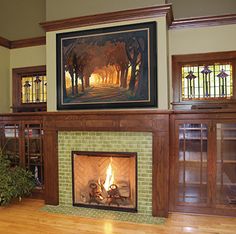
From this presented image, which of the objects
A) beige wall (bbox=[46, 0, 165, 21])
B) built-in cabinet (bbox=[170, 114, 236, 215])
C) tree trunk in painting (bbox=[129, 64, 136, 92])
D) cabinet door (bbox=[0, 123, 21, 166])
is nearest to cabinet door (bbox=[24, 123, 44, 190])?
cabinet door (bbox=[0, 123, 21, 166])

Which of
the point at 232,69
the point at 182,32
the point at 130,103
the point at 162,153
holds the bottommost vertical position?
the point at 162,153

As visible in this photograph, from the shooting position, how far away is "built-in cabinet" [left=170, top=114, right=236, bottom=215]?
3.00m

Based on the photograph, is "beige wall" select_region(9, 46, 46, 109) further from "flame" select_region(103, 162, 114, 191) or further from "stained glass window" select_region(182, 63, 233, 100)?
"stained glass window" select_region(182, 63, 233, 100)

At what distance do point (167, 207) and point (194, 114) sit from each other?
4.21ft

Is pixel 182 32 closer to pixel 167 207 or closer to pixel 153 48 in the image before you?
Result: pixel 153 48

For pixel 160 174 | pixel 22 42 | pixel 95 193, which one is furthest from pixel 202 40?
pixel 22 42

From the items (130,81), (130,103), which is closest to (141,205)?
(130,103)

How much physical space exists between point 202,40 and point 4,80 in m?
3.48

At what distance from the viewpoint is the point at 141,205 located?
3109 mm

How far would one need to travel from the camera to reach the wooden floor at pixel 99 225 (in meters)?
2.66

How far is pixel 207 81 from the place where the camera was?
3486mm

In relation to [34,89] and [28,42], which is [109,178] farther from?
[28,42]

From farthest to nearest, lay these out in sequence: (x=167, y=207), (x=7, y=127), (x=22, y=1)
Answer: (x=22, y=1) → (x=7, y=127) → (x=167, y=207)

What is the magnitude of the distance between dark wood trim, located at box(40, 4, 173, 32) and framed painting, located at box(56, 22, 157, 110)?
0.35ft
